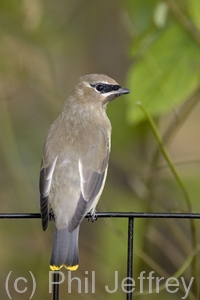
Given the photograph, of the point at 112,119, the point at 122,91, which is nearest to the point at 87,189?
the point at 122,91

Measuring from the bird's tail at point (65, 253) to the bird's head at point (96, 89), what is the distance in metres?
1.06

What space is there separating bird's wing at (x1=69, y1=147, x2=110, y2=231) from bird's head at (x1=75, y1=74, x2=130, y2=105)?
0.54 meters

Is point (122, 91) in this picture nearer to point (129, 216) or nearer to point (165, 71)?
point (165, 71)

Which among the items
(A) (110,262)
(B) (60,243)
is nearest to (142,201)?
(A) (110,262)

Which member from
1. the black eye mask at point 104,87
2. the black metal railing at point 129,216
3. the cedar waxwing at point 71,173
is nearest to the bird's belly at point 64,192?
the cedar waxwing at point 71,173

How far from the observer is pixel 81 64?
22.5 ft

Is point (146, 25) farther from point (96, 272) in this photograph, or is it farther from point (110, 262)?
point (96, 272)

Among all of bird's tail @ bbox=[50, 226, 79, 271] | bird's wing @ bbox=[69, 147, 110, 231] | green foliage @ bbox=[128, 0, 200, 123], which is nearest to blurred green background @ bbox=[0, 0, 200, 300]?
green foliage @ bbox=[128, 0, 200, 123]

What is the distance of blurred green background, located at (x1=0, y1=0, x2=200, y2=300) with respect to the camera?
3.79 meters

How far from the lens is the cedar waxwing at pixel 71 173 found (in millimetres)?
3199

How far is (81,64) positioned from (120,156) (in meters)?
1.82

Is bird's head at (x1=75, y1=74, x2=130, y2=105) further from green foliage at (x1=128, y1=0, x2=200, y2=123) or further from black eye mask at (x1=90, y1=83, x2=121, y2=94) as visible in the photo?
green foliage at (x1=128, y1=0, x2=200, y2=123)

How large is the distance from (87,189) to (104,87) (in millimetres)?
793

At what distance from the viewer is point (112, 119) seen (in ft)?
16.7
